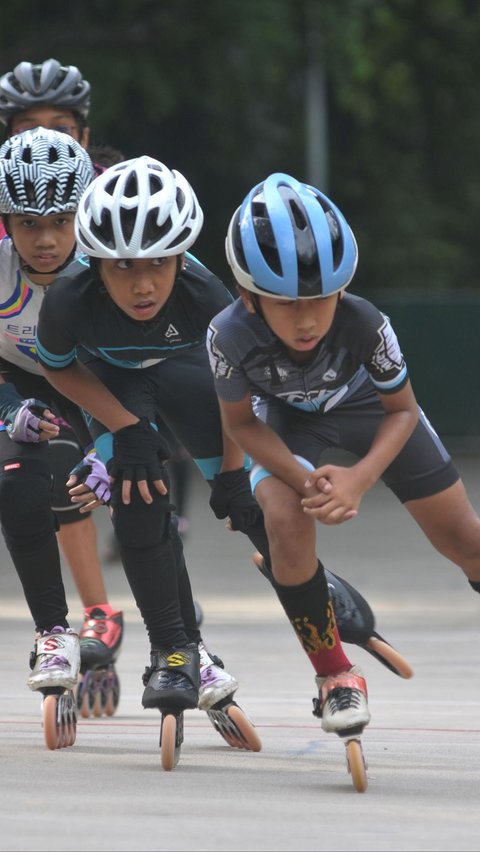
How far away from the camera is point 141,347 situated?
5.30 metres

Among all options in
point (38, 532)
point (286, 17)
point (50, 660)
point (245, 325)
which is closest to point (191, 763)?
point (50, 660)

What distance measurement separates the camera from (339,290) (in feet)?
15.4

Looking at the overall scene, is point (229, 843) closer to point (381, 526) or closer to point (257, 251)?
point (257, 251)

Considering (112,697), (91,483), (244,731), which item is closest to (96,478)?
(91,483)

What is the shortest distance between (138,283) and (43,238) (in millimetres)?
679

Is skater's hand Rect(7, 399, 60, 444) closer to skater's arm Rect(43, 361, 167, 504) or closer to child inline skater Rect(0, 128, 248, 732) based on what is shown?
child inline skater Rect(0, 128, 248, 732)

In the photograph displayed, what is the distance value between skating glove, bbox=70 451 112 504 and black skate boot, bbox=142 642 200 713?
556 mm

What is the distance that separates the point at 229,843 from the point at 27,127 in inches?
153

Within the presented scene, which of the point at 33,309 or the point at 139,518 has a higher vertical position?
the point at 33,309

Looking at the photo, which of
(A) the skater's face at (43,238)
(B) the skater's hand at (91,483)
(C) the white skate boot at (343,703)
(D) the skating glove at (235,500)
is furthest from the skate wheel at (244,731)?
(A) the skater's face at (43,238)

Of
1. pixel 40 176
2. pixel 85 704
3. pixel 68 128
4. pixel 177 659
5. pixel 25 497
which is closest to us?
pixel 177 659

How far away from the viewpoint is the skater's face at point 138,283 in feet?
16.7

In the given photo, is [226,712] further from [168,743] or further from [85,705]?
[85,705]

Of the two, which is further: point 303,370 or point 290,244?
point 303,370
